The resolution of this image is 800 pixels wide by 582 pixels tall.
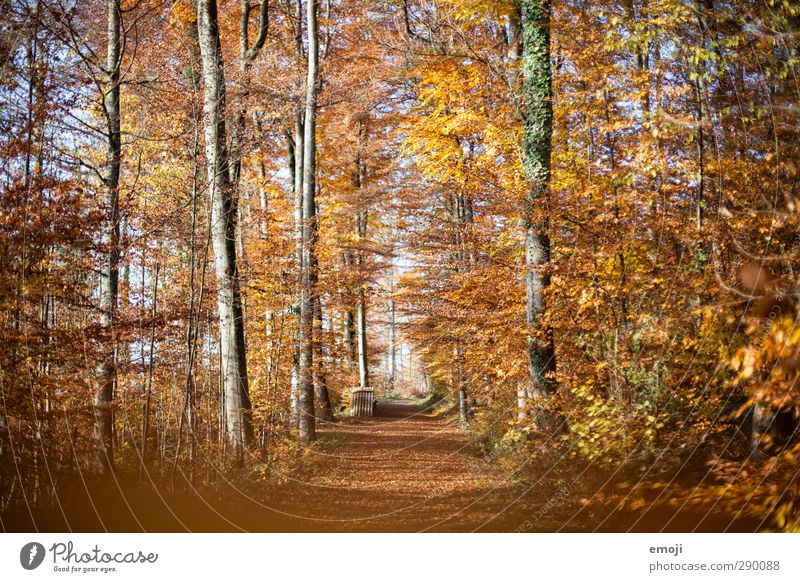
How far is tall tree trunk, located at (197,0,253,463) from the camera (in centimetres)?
679

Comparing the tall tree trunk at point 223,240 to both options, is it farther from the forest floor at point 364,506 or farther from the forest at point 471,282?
the forest floor at point 364,506

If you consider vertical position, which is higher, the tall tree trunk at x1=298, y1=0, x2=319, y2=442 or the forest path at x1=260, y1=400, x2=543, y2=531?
the tall tree trunk at x1=298, y1=0, x2=319, y2=442

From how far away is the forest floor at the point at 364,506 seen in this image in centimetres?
364

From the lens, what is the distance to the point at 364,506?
506 cm

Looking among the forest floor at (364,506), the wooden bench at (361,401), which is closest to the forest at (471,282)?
the forest floor at (364,506)

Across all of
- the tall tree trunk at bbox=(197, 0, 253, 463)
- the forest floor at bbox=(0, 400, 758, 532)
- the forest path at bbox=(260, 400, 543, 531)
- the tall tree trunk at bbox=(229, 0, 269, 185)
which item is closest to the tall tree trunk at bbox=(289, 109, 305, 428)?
the forest path at bbox=(260, 400, 543, 531)

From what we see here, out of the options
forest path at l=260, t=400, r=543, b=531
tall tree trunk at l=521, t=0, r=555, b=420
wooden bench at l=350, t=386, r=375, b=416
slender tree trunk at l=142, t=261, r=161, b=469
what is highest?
tall tree trunk at l=521, t=0, r=555, b=420

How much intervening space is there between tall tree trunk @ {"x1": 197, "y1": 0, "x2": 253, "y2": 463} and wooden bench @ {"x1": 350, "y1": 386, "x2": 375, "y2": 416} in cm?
1055

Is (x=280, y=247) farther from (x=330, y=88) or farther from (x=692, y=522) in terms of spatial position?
(x=692, y=522)

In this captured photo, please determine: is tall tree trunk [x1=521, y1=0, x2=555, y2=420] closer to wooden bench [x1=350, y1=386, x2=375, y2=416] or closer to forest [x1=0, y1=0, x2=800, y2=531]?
forest [x1=0, y1=0, x2=800, y2=531]

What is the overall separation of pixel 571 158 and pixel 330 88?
6.00 metres

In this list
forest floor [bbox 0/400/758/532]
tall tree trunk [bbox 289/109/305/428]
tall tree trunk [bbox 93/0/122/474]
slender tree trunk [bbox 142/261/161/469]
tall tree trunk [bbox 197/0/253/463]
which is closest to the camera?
forest floor [bbox 0/400/758/532]

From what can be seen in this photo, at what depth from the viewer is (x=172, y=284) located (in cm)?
617

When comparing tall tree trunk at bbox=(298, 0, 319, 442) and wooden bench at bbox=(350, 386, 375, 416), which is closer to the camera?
tall tree trunk at bbox=(298, 0, 319, 442)
